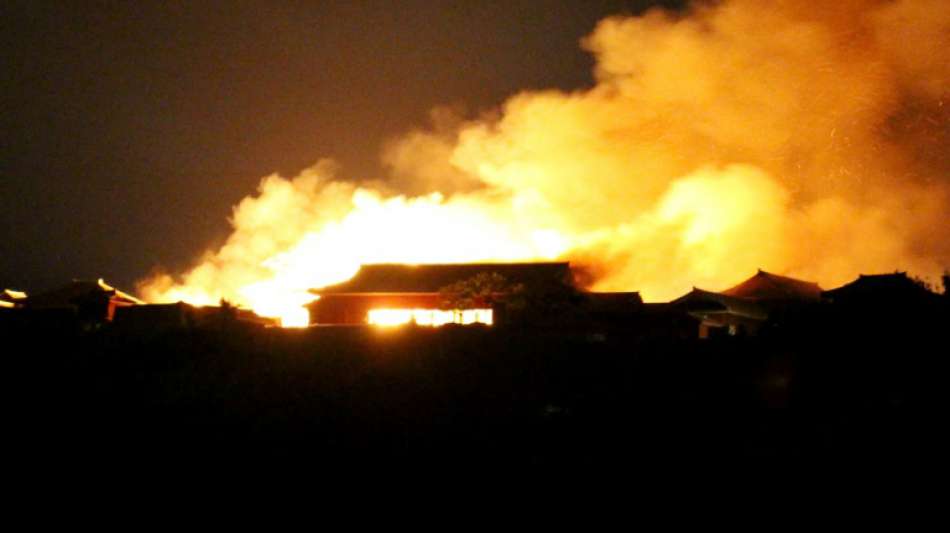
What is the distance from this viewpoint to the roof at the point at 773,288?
39656 mm

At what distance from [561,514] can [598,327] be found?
16.5m

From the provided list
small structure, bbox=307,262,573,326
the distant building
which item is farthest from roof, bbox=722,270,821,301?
small structure, bbox=307,262,573,326

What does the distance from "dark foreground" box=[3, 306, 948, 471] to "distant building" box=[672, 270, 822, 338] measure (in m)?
8.91

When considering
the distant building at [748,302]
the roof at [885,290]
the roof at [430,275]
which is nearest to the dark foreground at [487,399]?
the roof at [885,290]

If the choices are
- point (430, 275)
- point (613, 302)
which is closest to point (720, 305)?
point (613, 302)

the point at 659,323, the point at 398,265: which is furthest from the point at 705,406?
the point at 398,265

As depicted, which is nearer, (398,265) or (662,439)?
(662,439)

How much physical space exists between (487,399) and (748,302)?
22973 millimetres

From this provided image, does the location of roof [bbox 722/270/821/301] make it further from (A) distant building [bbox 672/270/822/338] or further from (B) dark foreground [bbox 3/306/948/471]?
(B) dark foreground [bbox 3/306/948/471]

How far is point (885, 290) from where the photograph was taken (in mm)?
24031

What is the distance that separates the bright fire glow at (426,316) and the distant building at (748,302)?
26.4 ft

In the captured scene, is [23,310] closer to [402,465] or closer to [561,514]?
[402,465]

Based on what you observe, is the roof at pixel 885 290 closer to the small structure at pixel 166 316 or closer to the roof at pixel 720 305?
the roof at pixel 720 305

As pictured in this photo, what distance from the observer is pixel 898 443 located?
12.3m
